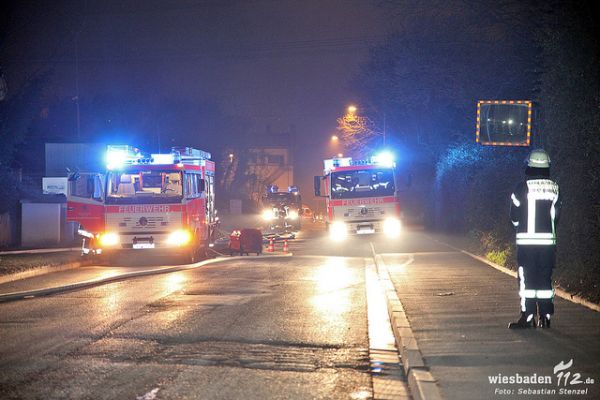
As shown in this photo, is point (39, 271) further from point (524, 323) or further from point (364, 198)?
point (524, 323)

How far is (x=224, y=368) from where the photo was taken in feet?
27.0

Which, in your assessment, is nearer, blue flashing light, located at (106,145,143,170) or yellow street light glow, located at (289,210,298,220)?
blue flashing light, located at (106,145,143,170)

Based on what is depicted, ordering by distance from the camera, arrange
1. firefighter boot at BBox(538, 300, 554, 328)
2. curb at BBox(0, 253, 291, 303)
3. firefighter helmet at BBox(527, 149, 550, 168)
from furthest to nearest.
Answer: curb at BBox(0, 253, 291, 303)
firefighter helmet at BBox(527, 149, 550, 168)
firefighter boot at BBox(538, 300, 554, 328)

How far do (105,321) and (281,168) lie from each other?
95101 millimetres

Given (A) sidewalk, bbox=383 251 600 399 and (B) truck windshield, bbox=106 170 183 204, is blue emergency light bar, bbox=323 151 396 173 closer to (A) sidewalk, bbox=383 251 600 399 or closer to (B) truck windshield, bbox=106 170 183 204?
(B) truck windshield, bbox=106 170 183 204

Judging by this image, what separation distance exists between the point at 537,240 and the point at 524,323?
1034 millimetres

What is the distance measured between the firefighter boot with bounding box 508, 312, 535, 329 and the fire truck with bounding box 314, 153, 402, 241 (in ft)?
64.4

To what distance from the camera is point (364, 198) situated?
96.7 feet

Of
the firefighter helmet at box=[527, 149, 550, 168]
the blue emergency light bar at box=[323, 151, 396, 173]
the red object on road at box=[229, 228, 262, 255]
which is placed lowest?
the red object on road at box=[229, 228, 262, 255]

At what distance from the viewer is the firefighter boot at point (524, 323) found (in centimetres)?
952

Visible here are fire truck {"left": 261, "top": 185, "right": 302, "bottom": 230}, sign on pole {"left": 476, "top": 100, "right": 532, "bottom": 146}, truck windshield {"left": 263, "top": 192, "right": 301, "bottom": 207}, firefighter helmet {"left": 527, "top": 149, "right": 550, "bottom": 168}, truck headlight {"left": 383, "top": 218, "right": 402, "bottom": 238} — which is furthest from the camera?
truck windshield {"left": 263, "top": 192, "right": 301, "bottom": 207}

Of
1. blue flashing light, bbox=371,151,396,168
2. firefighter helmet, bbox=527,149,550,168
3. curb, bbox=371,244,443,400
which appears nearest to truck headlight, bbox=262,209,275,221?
blue flashing light, bbox=371,151,396,168

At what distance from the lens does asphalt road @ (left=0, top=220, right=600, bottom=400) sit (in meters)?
7.35

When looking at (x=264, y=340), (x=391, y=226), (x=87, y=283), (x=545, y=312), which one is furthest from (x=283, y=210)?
(x=545, y=312)
